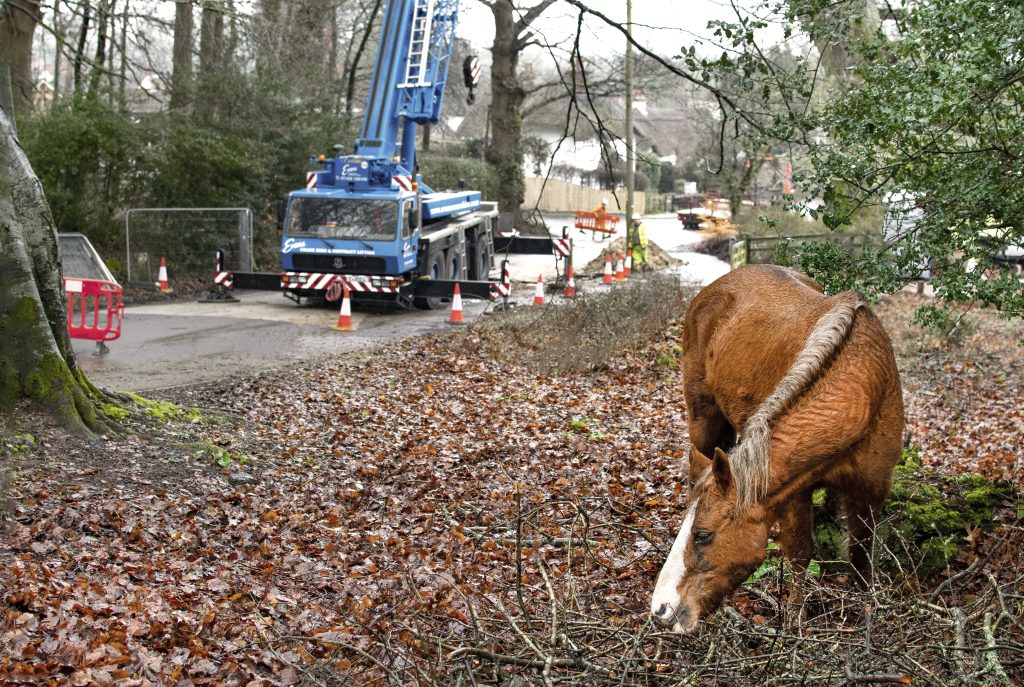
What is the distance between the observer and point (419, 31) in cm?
1831

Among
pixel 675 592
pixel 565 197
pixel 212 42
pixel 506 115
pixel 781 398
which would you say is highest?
pixel 212 42

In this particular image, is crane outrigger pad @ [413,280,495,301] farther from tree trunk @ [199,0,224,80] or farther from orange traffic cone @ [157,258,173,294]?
tree trunk @ [199,0,224,80]

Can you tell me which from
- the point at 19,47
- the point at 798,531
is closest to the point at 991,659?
the point at 798,531

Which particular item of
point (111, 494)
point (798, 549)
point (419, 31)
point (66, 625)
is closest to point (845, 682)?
point (798, 549)

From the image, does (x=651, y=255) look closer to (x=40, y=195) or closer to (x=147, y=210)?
(x=147, y=210)

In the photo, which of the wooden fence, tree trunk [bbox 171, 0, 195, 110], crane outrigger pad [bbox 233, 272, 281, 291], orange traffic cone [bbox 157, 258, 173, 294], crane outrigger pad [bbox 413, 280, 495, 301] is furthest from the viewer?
the wooden fence

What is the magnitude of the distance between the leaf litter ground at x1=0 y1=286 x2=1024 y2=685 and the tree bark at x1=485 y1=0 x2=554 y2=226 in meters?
19.2

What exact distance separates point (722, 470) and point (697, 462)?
2.15 feet

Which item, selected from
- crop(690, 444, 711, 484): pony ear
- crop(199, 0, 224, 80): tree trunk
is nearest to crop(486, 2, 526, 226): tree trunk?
crop(199, 0, 224, 80): tree trunk

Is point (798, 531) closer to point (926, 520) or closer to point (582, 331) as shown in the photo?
point (926, 520)

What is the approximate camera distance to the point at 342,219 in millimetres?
17266

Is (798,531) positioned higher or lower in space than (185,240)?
lower

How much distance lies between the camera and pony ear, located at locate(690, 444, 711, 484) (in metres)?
4.56

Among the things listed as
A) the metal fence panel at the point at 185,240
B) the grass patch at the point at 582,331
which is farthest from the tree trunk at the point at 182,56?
the grass patch at the point at 582,331
